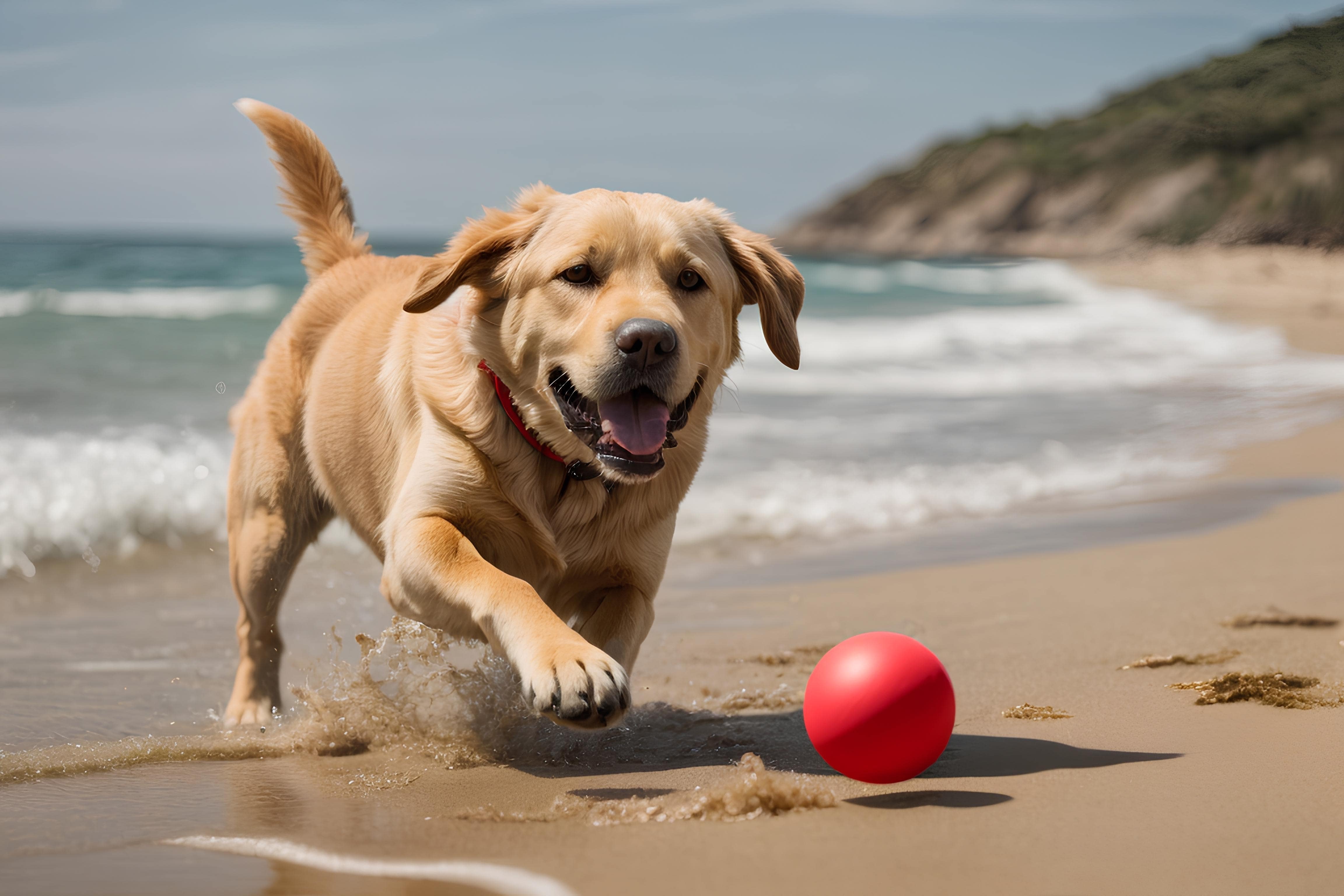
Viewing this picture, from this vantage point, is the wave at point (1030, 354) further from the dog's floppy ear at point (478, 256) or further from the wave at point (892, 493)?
the dog's floppy ear at point (478, 256)

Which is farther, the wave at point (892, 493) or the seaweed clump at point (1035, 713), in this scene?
the wave at point (892, 493)

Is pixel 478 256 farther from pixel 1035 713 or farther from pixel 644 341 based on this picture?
pixel 1035 713

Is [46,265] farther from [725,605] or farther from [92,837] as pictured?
[92,837]

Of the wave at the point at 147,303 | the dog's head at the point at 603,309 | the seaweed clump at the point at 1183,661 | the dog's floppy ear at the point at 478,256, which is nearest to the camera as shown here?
the dog's head at the point at 603,309

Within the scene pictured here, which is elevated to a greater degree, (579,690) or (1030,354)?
(579,690)

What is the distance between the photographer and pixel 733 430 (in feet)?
33.2

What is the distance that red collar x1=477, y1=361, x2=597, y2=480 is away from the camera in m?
3.36

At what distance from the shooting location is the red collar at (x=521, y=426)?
3.36 m

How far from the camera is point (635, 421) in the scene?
10.3 feet

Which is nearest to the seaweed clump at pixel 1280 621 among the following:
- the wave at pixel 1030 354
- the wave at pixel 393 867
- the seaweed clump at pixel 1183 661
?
the seaweed clump at pixel 1183 661

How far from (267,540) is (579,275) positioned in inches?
74.0

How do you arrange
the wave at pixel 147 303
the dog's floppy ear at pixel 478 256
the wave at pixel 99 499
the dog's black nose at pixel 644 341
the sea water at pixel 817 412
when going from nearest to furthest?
1. the dog's black nose at pixel 644 341
2. the dog's floppy ear at pixel 478 256
3. the wave at pixel 99 499
4. the sea water at pixel 817 412
5. the wave at pixel 147 303

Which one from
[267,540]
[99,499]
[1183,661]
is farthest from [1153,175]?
[267,540]

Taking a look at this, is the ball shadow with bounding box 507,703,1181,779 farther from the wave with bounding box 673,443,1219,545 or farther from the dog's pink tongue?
the wave with bounding box 673,443,1219,545
